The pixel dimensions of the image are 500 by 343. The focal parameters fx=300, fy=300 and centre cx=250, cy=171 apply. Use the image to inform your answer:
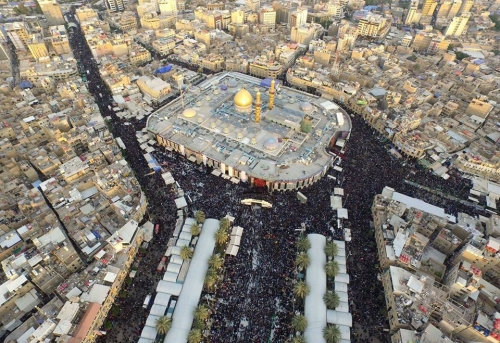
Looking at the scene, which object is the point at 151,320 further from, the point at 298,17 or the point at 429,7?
the point at 429,7

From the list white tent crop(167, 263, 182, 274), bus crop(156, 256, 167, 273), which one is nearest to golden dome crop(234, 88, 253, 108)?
bus crop(156, 256, 167, 273)

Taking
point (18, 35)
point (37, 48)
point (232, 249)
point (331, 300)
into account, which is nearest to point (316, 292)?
point (331, 300)

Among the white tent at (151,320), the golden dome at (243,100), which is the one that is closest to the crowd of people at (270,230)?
the white tent at (151,320)

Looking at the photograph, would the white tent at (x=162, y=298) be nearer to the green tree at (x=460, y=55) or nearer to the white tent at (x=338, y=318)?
the white tent at (x=338, y=318)

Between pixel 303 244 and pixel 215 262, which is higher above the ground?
pixel 303 244

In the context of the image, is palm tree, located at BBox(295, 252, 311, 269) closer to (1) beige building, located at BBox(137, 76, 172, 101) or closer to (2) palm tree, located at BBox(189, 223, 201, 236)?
(2) palm tree, located at BBox(189, 223, 201, 236)

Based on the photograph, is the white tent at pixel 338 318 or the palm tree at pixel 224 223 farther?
the palm tree at pixel 224 223

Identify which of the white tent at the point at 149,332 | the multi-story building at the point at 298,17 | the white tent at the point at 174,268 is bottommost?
the white tent at the point at 149,332
